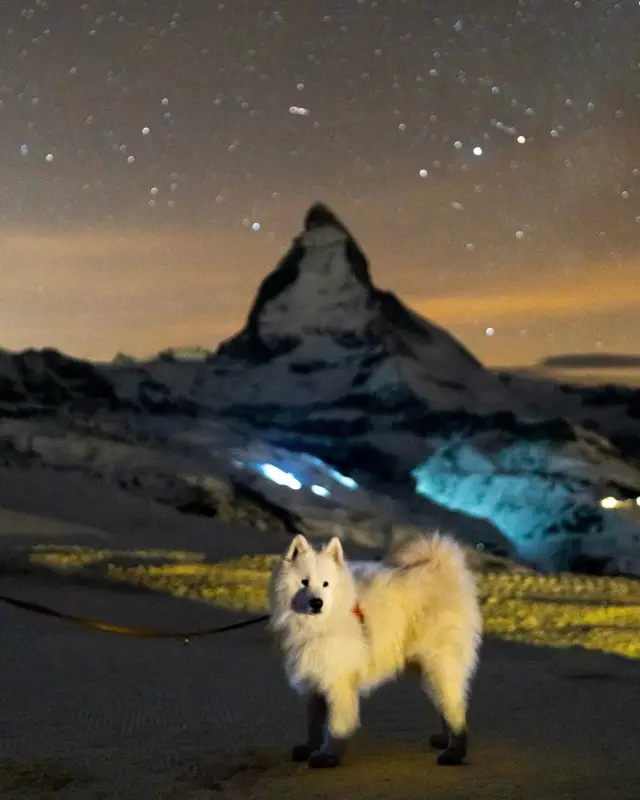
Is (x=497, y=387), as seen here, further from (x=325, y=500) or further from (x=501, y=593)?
(x=501, y=593)

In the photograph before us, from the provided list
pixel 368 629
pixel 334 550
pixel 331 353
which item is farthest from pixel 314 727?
pixel 331 353

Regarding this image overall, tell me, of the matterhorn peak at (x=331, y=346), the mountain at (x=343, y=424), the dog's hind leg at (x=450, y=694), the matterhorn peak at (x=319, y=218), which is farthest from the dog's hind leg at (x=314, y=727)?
the matterhorn peak at (x=319, y=218)

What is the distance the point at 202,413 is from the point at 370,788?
89.0m

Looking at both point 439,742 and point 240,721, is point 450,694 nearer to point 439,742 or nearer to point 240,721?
point 439,742

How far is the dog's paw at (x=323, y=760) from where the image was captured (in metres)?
5.07

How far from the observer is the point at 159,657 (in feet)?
31.1

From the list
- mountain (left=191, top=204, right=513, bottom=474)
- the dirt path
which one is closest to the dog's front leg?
the dirt path

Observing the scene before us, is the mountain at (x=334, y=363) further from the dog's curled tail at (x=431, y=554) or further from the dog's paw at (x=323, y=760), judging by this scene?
the dog's paw at (x=323, y=760)

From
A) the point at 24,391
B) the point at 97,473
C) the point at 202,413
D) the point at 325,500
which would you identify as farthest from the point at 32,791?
the point at 202,413

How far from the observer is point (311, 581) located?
15.9ft

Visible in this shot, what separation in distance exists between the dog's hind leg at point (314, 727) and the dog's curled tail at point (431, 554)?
81 centimetres

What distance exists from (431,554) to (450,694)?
718 millimetres

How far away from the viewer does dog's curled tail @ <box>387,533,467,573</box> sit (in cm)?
A: 530

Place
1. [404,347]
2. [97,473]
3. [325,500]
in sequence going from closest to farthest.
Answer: [97,473] < [325,500] < [404,347]
